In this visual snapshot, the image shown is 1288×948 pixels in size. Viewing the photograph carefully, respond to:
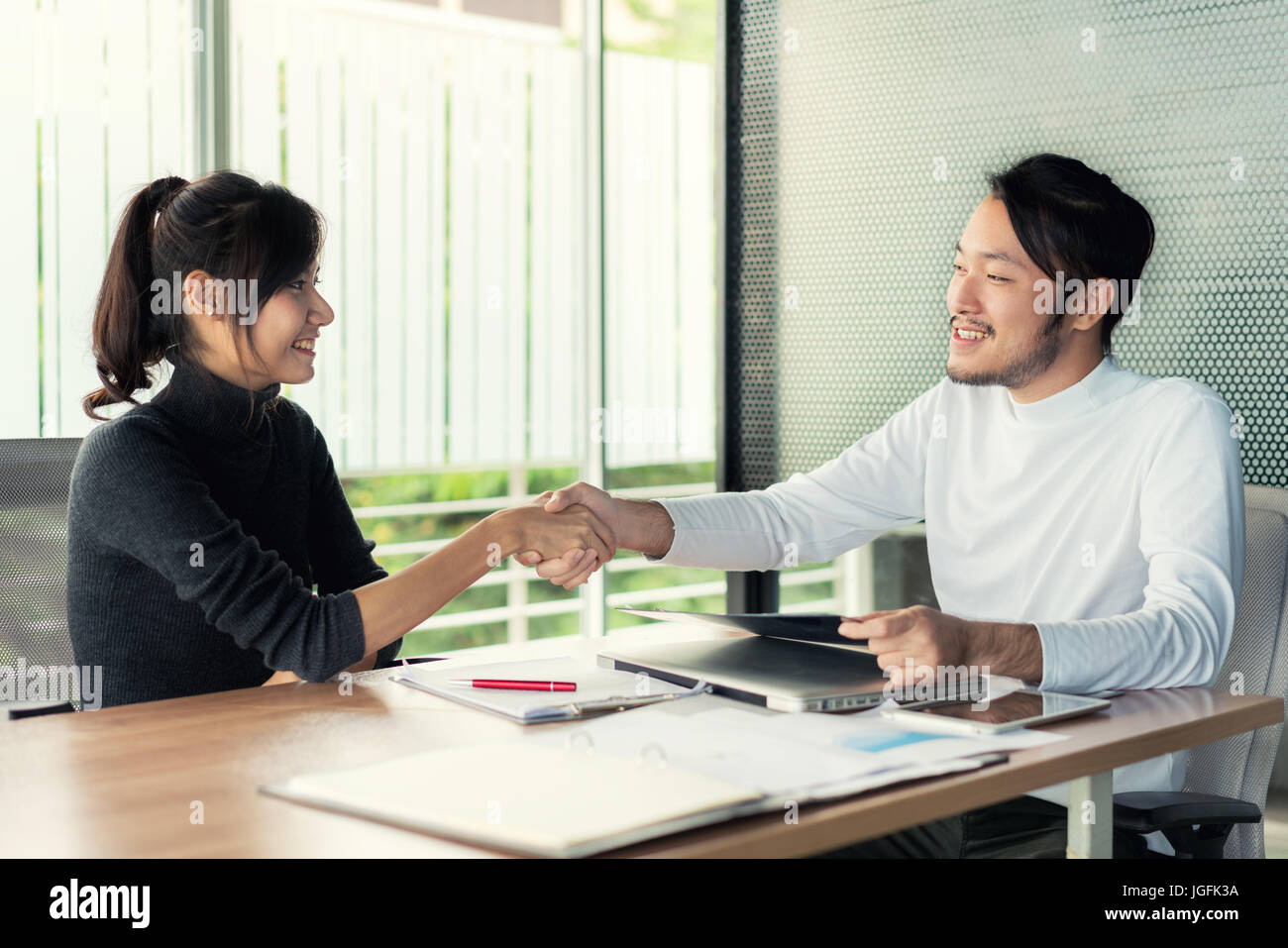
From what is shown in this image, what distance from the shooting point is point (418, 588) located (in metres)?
1.47

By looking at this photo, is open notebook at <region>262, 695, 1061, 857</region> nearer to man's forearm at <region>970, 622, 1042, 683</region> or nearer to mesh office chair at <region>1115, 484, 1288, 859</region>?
man's forearm at <region>970, 622, 1042, 683</region>

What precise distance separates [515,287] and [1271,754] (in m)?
2.93

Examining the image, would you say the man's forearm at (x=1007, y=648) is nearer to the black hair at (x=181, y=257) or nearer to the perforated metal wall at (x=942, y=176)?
the perforated metal wall at (x=942, y=176)

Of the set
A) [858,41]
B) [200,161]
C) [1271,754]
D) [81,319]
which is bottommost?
[1271,754]

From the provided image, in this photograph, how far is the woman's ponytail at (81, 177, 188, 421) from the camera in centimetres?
168

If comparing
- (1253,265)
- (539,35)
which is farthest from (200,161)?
(539,35)

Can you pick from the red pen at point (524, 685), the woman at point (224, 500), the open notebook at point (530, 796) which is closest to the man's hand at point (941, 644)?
the red pen at point (524, 685)

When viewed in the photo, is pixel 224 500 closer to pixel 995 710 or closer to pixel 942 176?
pixel 995 710

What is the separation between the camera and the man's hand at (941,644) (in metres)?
1.28

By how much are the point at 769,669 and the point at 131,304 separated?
100 cm

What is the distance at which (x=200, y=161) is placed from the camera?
2.66 meters

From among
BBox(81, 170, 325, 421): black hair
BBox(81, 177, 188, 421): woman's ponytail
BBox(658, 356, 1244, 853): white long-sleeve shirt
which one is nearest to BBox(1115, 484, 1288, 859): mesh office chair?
BBox(658, 356, 1244, 853): white long-sleeve shirt
